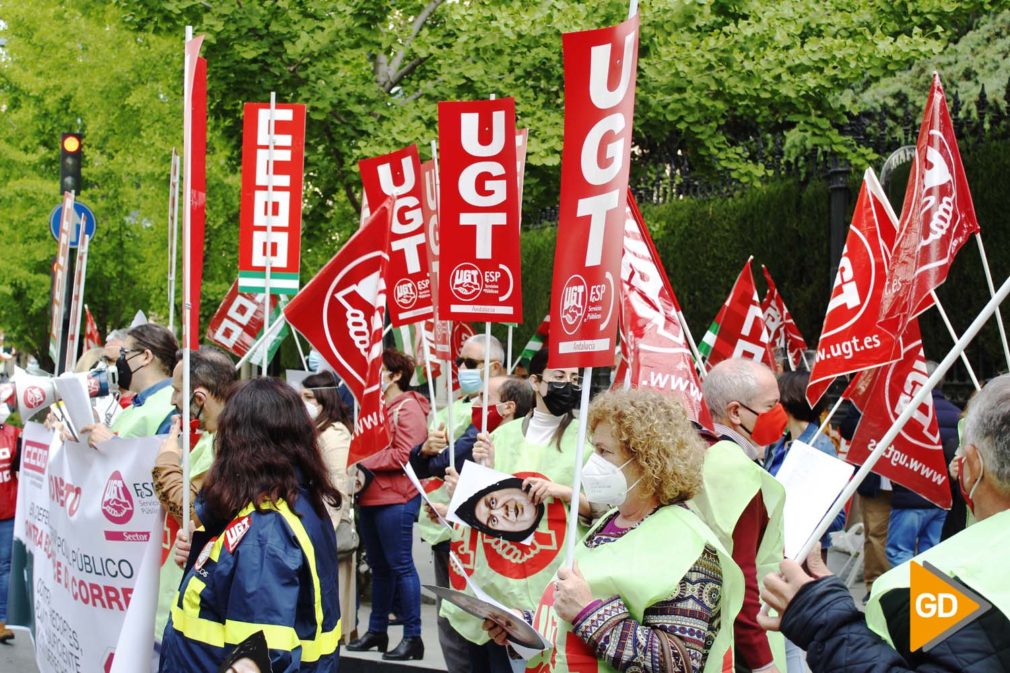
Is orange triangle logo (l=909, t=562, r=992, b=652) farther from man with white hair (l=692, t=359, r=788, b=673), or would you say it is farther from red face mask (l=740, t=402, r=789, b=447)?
red face mask (l=740, t=402, r=789, b=447)

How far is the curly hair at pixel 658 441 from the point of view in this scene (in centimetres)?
364

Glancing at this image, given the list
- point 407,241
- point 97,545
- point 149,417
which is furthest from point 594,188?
point 407,241

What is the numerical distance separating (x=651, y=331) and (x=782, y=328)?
5.16m

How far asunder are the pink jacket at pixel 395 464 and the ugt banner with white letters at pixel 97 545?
8.36 feet

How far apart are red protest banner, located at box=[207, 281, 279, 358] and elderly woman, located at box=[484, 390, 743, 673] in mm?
7205

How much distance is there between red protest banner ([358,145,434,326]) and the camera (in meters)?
7.63

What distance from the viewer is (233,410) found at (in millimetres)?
4023

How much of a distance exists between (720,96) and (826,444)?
8.61 meters

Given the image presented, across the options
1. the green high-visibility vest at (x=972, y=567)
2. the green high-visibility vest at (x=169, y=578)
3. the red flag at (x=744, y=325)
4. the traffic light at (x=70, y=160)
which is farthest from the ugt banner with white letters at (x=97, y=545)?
the traffic light at (x=70, y=160)

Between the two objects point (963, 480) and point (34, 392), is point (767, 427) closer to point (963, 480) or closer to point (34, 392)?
point (963, 480)

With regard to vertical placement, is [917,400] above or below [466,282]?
below

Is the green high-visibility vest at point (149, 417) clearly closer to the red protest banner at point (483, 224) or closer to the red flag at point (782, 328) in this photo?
the red protest banner at point (483, 224)

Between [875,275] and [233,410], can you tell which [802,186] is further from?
[233,410]

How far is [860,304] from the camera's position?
6.86m
